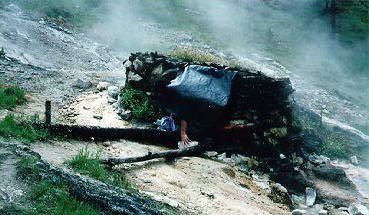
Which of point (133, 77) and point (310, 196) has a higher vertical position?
point (133, 77)

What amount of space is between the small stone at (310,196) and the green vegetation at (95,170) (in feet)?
10.2

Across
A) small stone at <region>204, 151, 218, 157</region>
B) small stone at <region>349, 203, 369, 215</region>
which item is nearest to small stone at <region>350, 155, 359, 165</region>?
small stone at <region>349, 203, 369, 215</region>

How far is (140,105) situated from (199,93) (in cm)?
119

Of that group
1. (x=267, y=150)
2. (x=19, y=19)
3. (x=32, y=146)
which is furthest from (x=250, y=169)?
(x=19, y=19)

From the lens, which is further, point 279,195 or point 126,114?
point 126,114

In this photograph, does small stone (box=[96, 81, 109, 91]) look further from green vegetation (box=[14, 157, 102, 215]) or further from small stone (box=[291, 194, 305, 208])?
green vegetation (box=[14, 157, 102, 215])

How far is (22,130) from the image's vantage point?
515 cm

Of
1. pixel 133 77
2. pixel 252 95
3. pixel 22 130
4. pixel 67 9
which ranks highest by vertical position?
pixel 67 9

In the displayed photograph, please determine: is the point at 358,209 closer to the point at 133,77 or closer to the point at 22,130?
the point at 133,77

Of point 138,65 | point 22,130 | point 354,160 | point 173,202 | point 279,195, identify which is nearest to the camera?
point 173,202

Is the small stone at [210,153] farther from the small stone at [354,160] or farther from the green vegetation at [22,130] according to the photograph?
the small stone at [354,160]

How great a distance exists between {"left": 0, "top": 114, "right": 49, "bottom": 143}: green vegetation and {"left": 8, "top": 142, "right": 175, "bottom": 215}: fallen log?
0.69 metres

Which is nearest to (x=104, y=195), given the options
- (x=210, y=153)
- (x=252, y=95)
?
(x=210, y=153)

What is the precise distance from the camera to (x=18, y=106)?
6730mm
